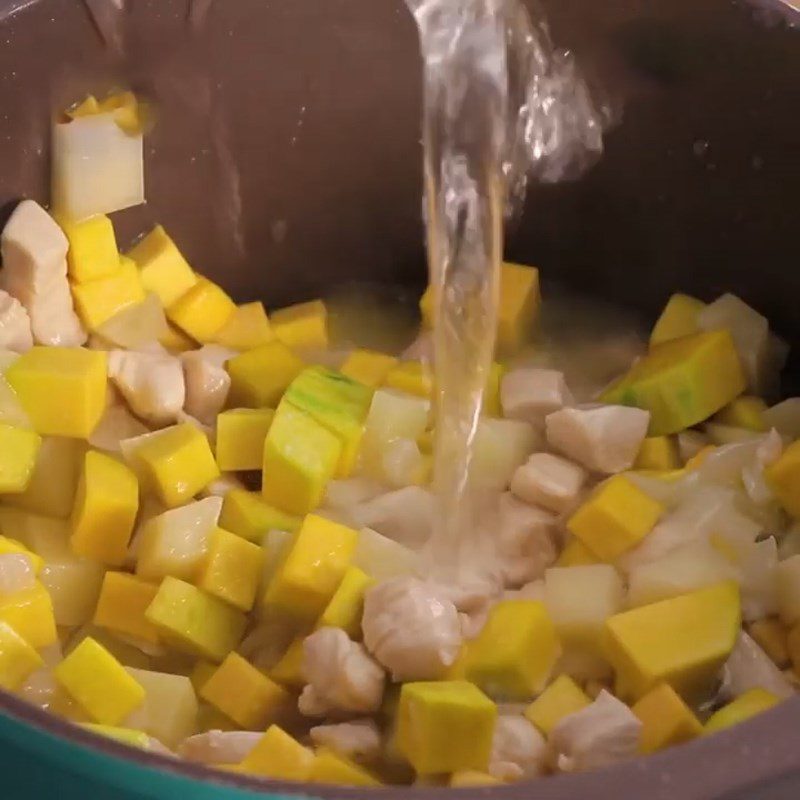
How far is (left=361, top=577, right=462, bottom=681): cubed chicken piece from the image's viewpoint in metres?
0.89

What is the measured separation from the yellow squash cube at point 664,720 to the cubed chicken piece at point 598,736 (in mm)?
20

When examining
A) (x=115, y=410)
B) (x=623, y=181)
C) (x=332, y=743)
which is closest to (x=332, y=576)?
(x=332, y=743)

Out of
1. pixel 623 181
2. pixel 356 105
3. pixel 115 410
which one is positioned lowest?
pixel 115 410

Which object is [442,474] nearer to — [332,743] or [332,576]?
[332,576]

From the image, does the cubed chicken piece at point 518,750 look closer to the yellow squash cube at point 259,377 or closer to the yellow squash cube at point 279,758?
the yellow squash cube at point 279,758

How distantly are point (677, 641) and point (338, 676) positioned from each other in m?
0.25

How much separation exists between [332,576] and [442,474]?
187 millimetres

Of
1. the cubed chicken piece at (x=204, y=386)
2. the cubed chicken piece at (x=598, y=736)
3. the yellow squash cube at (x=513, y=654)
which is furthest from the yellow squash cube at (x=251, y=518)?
the cubed chicken piece at (x=598, y=736)

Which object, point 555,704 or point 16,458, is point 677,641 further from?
point 16,458

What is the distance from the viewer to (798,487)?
102 cm

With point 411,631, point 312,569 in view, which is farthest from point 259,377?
point 411,631

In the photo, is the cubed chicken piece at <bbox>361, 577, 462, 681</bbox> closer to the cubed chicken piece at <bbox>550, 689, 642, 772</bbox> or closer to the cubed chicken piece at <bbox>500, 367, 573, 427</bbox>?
the cubed chicken piece at <bbox>550, 689, 642, 772</bbox>

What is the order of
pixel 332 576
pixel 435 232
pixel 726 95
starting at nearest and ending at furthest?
1. pixel 332 576
2. pixel 726 95
3. pixel 435 232

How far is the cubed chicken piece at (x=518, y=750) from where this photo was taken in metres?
0.81
